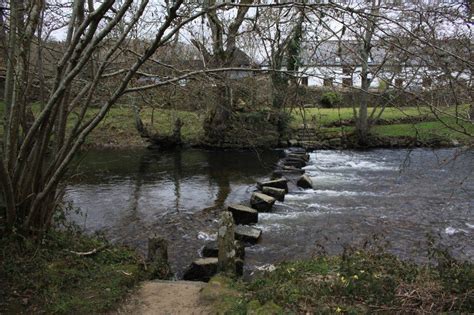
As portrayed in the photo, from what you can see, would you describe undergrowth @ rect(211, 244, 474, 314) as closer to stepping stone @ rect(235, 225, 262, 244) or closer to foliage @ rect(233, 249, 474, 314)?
foliage @ rect(233, 249, 474, 314)

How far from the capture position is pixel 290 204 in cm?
1200

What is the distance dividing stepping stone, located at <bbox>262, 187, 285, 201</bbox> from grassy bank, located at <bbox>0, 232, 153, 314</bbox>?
6514 mm

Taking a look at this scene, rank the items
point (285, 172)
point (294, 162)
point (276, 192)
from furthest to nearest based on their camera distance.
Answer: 1. point (294, 162)
2. point (285, 172)
3. point (276, 192)

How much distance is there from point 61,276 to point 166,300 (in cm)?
131

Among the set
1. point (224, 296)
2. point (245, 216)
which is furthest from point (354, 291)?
point (245, 216)

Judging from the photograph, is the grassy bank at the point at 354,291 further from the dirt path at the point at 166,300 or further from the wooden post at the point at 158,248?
the wooden post at the point at 158,248

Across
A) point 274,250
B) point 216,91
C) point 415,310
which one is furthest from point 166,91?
point 415,310

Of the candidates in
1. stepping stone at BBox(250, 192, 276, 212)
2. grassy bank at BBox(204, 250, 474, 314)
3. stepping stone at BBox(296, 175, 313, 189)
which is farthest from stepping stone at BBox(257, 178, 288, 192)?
grassy bank at BBox(204, 250, 474, 314)

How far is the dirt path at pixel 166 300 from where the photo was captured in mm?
5016

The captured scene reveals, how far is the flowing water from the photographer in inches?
348

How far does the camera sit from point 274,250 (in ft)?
27.7

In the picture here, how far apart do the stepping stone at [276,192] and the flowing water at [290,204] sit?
400 mm

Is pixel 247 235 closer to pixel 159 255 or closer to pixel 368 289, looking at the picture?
pixel 159 255

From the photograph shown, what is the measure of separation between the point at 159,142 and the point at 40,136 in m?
17.3
